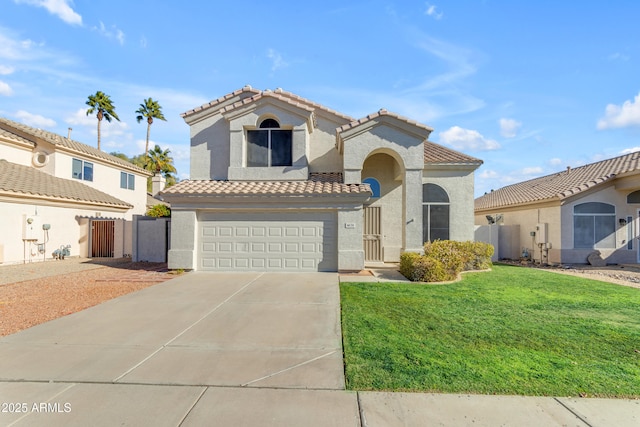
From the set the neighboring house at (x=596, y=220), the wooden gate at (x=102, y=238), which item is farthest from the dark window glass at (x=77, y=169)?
the neighboring house at (x=596, y=220)

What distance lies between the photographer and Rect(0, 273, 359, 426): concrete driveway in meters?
3.38

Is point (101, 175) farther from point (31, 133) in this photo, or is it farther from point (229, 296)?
point (229, 296)

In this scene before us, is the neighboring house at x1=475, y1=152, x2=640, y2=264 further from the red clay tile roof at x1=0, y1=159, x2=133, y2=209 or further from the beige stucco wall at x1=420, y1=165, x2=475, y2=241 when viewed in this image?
the red clay tile roof at x1=0, y1=159, x2=133, y2=209

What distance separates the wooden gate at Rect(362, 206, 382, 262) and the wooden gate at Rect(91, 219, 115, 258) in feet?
46.7

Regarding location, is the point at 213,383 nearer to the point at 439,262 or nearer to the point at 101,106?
the point at 439,262

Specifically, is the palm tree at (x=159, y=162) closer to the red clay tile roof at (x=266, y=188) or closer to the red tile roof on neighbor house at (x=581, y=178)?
the red clay tile roof at (x=266, y=188)

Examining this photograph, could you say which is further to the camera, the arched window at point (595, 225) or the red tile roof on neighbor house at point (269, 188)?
the arched window at point (595, 225)

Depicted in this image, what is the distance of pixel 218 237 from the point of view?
1259cm

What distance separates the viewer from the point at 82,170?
20922 millimetres

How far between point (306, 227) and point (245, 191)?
2.70 m

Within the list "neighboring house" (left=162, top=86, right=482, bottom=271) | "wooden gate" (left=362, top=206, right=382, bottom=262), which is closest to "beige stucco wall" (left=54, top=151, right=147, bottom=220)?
"neighboring house" (left=162, top=86, right=482, bottom=271)

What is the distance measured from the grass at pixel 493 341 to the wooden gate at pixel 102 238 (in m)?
15.6

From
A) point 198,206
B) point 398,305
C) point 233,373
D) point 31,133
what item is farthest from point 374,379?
point 31,133

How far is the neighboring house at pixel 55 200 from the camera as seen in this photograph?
49.3 feet
